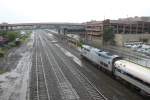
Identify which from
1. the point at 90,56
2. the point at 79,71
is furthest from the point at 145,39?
the point at 79,71

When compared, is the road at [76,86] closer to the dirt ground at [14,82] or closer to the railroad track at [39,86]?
the railroad track at [39,86]

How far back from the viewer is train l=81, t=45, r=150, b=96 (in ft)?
69.8

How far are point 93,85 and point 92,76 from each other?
4.84 m

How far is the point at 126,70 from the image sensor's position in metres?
25.0

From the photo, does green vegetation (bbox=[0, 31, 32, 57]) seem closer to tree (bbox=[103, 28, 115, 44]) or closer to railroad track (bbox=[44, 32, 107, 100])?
railroad track (bbox=[44, 32, 107, 100])

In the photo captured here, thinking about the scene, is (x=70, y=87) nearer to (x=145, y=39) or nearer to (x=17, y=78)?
(x=17, y=78)

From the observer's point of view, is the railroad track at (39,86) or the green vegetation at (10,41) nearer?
the railroad track at (39,86)

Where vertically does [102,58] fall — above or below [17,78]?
above

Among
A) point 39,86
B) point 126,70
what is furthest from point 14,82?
point 126,70

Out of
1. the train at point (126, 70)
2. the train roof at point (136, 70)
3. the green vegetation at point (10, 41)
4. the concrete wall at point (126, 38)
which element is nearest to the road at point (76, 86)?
the train at point (126, 70)

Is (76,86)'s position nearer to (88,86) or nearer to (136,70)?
(88,86)

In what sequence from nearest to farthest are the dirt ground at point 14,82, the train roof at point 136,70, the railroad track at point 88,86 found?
the train roof at point 136,70, the railroad track at point 88,86, the dirt ground at point 14,82

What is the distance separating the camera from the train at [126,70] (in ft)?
69.8

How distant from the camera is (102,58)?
111ft
